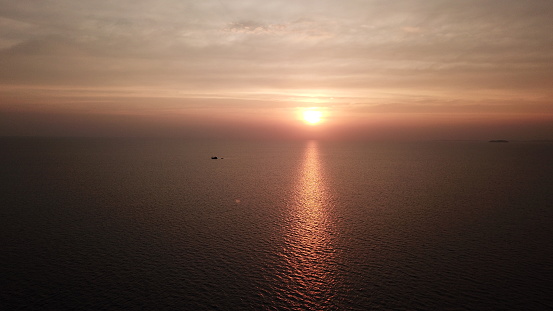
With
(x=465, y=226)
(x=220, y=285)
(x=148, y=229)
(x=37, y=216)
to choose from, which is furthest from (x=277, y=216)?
(x=37, y=216)

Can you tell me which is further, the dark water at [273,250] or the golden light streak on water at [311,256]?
the golden light streak on water at [311,256]

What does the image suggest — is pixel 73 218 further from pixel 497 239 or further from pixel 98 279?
pixel 497 239

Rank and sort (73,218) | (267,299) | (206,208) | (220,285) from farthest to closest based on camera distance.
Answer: (206,208) → (73,218) → (220,285) → (267,299)

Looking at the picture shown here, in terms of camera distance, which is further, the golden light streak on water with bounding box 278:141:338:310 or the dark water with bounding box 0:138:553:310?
the golden light streak on water with bounding box 278:141:338:310

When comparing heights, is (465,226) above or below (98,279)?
above

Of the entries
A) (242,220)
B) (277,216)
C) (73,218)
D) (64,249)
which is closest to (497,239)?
(277,216)

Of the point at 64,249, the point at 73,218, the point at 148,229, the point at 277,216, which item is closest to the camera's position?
the point at 64,249

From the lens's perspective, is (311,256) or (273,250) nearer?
(311,256)

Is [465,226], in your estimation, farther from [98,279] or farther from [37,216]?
[37,216]

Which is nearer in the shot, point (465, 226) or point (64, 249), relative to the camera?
point (64, 249)
